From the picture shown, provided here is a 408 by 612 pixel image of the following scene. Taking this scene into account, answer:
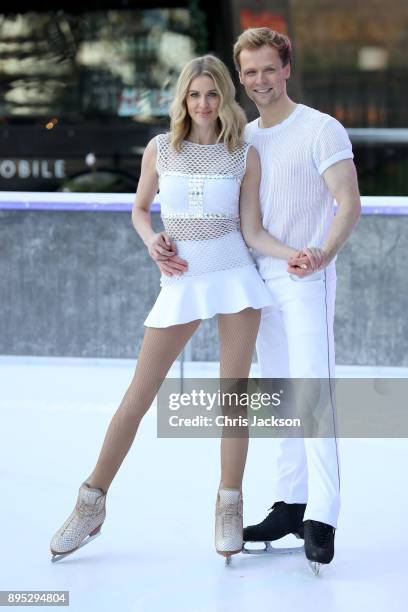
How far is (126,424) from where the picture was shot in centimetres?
299

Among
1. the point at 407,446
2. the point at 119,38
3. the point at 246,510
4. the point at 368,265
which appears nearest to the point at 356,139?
the point at 119,38

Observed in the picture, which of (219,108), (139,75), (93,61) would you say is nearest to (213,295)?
(219,108)

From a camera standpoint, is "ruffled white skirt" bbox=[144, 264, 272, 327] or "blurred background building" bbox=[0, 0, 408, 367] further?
"blurred background building" bbox=[0, 0, 408, 367]

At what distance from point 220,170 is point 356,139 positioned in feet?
19.4

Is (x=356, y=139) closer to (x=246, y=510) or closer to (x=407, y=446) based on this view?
(x=407, y=446)

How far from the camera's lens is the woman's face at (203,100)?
112 inches

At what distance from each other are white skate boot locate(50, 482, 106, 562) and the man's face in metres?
1.09

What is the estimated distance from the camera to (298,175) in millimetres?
2877

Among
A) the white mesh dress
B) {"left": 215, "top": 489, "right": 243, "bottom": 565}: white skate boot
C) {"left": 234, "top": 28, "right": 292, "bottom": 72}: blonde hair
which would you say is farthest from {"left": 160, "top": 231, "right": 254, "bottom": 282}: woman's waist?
{"left": 215, "top": 489, "right": 243, "bottom": 565}: white skate boot

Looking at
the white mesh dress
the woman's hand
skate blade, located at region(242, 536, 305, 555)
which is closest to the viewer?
the woman's hand

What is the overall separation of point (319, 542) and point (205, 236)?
2.63ft

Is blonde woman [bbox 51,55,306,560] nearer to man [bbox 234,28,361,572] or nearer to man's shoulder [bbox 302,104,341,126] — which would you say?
man [bbox 234,28,361,572]

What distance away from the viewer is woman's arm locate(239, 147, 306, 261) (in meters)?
2.90

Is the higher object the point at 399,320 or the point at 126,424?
the point at 126,424
